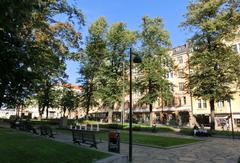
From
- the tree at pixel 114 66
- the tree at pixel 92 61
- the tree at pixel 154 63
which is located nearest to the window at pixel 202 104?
the tree at pixel 154 63

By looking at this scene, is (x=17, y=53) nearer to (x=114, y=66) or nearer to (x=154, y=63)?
(x=154, y=63)

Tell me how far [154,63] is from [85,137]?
28.7 metres

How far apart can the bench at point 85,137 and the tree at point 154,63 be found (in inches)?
1018

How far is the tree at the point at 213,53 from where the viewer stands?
31109 millimetres

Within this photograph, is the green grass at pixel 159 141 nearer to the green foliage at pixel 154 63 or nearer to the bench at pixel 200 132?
the bench at pixel 200 132

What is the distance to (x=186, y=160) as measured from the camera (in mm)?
12438

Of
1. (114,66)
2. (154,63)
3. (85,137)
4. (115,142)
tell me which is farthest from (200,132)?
(114,66)

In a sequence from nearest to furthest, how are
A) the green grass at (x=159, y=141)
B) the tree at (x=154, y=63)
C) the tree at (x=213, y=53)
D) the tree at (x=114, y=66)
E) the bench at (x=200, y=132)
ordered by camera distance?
the green grass at (x=159, y=141), the bench at (x=200, y=132), the tree at (x=213, y=53), the tree at (x=154, y=63), the tree at (x=114, y=66)

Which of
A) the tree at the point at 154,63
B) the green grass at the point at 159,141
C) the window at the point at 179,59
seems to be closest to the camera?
the green grass at the point at 159,141

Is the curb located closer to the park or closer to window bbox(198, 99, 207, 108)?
the park

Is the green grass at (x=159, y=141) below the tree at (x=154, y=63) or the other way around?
below

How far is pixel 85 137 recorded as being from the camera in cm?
1447

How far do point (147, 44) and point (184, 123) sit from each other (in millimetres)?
22710

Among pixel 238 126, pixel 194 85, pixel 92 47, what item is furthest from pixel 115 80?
pixel 238 126
